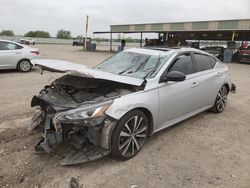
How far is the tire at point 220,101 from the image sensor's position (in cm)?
596

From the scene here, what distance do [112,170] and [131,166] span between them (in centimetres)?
28

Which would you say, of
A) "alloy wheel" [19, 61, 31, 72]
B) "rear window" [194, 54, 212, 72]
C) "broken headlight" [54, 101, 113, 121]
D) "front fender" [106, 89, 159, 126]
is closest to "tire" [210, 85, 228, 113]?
"rear window" [194, 54, 212, 72]

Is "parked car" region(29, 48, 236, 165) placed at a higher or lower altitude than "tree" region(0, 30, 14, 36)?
lower

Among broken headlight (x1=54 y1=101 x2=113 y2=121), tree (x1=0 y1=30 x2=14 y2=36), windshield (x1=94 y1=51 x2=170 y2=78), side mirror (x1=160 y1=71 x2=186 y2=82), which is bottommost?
broken headlight (x1=54 y1=101 x2=113 y2=121)

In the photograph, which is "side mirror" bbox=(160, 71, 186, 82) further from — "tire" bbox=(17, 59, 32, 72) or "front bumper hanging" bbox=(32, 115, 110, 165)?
"tire" bbox=(17, 59, 32, 72)

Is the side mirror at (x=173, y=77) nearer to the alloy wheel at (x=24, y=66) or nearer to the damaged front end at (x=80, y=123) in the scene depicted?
the damaged front end at (x=80, y=123)

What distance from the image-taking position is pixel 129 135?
3695mm

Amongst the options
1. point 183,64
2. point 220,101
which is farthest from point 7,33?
point 183,64

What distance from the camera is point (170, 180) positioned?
3.32 metres

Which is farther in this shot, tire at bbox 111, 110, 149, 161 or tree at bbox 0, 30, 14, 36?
tree at bbox 0, 30, 14, 36

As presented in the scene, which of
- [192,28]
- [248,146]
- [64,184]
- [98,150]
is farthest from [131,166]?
[192,28]

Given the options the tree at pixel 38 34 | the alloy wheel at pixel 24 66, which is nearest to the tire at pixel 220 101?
the alloy wheel at pixel 24 66

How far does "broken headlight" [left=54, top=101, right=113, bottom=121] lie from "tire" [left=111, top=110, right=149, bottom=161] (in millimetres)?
311

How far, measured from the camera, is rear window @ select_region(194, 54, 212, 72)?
17.4ft
